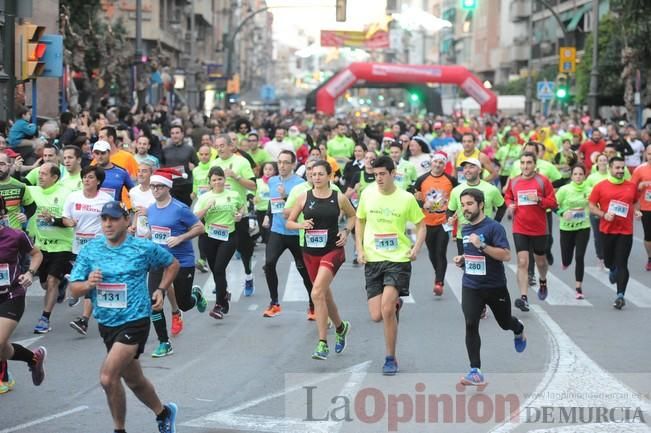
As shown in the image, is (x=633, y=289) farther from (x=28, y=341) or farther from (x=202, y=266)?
(x=28, y=341)

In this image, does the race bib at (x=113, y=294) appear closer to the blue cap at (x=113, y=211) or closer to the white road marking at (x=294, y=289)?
the blue cap at (x=113, y=211)

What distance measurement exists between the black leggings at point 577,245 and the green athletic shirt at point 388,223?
15.8ft

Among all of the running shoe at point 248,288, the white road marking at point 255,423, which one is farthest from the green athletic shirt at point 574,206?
the white road marking at point 255,423

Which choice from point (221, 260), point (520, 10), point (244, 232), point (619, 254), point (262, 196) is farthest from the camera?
point (520, 10)

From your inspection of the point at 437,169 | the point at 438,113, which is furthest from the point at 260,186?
the point at 438,113

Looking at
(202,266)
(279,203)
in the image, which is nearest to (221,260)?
(279,203)

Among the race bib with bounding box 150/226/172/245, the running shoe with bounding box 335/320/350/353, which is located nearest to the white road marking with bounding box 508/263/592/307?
the running shoe with bounding box 335/320/350/353

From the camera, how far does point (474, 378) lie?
31.3ft

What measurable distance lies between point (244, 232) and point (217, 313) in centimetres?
171

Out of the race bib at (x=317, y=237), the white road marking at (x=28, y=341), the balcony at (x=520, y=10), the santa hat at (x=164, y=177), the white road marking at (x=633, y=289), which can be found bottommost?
the white road marking at (x=633, y=289)

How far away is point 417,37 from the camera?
166m

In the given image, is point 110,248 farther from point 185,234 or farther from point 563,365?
A: point 563,365

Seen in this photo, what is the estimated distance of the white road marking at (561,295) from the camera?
14.6 m

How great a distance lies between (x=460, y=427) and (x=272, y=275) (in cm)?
513
